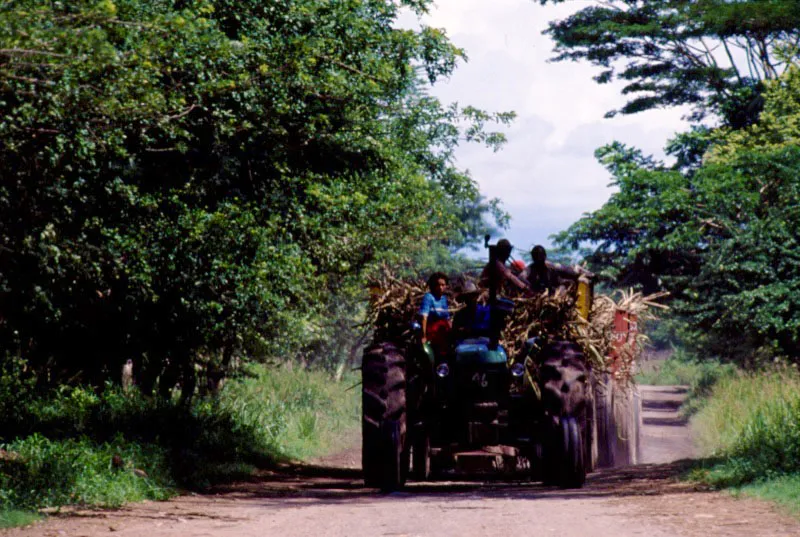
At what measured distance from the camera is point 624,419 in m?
19.8

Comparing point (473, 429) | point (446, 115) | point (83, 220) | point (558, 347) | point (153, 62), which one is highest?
point (446, 115)

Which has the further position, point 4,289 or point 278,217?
point 278,217

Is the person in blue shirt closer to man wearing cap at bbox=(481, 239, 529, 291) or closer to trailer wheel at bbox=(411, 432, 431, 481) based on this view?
man wearing cap at bbox=(481, 239, 529, 291)

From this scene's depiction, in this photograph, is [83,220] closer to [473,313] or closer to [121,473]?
[121,473]

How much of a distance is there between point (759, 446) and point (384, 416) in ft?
18.1

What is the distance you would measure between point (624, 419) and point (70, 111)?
12.1 meters

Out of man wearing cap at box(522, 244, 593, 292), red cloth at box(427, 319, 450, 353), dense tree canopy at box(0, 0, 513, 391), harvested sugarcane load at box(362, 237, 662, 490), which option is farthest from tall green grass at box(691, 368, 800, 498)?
dense tree canopy at box(0, 0, 513, 391)

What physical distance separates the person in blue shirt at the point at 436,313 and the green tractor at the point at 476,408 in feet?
0.75

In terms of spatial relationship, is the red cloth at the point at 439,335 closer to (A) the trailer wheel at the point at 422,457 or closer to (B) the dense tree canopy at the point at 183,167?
(A) the trailer wheel at the point at 422,457

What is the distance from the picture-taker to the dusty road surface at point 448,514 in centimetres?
952

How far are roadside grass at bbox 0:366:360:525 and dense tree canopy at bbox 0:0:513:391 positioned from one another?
3.89ft

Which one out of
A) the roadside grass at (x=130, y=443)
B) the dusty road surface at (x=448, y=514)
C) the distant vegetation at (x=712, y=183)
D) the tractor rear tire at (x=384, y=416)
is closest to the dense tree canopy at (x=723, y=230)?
the distant vegetation at (x=712, y=183)

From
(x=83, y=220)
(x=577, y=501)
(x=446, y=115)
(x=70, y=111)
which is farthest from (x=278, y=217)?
(x=446, y=115)

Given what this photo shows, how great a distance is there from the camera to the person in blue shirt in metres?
13.4
